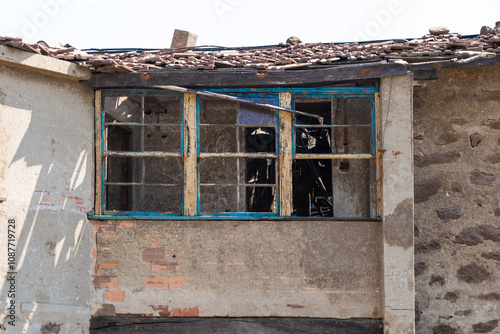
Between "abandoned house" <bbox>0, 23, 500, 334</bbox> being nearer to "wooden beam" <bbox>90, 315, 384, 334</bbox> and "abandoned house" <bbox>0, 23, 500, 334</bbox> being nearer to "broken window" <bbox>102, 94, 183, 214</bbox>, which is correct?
"wooden beam" <bbox>90, 315, 384, 334</bbox>

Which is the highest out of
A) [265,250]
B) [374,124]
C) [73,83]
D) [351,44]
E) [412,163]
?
[351,44]

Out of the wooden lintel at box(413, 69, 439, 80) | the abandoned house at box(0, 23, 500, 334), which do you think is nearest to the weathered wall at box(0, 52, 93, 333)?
the abandoned house at box(0, 23, 500, 334)

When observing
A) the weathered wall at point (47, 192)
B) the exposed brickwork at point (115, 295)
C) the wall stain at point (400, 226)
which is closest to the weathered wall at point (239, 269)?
the exposed brickwork at point (115, 295)

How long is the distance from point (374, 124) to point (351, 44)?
219 centimetres

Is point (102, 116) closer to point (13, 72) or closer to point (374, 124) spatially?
point (13, 72)

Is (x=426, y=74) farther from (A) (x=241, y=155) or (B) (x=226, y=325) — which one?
(B) (x=226, y=325)

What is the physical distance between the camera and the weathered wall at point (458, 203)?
607 centimetres

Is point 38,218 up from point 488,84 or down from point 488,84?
down

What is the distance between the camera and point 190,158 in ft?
19.9

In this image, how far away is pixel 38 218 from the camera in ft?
19.2

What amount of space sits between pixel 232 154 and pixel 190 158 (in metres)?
0.46

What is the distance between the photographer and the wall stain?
226 inches

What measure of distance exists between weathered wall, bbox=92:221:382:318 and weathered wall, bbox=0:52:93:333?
0.28 meters

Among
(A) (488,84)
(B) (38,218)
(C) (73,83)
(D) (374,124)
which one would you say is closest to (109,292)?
(B) (38,218)
